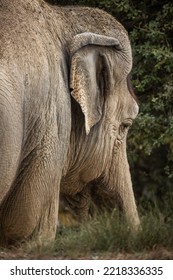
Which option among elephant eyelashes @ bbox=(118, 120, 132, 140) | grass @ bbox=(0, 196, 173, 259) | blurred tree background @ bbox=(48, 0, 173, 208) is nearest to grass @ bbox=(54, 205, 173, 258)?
grass @ bbox=(0, 196, 173, 259)

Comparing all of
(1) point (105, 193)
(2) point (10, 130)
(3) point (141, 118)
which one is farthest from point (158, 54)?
(2) point (10, 130)

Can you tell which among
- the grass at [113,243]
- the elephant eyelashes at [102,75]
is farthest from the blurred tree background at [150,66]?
the grass at [113,243]

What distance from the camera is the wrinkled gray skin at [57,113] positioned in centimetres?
856

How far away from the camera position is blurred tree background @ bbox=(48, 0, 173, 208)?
38.9ft

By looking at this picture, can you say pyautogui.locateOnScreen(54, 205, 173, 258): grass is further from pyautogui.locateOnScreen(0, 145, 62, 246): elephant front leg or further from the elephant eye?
the elephant eye


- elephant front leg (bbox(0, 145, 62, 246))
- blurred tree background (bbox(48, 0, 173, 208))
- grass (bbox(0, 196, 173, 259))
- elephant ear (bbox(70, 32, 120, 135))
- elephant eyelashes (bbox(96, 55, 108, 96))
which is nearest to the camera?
grass (bbox(0, 196, 173, 259))

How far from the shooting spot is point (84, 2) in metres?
12.1

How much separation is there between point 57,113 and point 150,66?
129 inches

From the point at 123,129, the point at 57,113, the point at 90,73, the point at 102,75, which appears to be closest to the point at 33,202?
the point at 57,113

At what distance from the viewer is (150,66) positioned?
39.8 ft

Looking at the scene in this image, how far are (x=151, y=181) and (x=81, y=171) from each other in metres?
4.35

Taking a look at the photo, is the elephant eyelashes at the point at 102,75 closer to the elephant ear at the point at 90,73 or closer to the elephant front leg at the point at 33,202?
the elephant ear at the point at 90,73

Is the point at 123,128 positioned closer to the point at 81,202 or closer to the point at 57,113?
the point at 81,202
